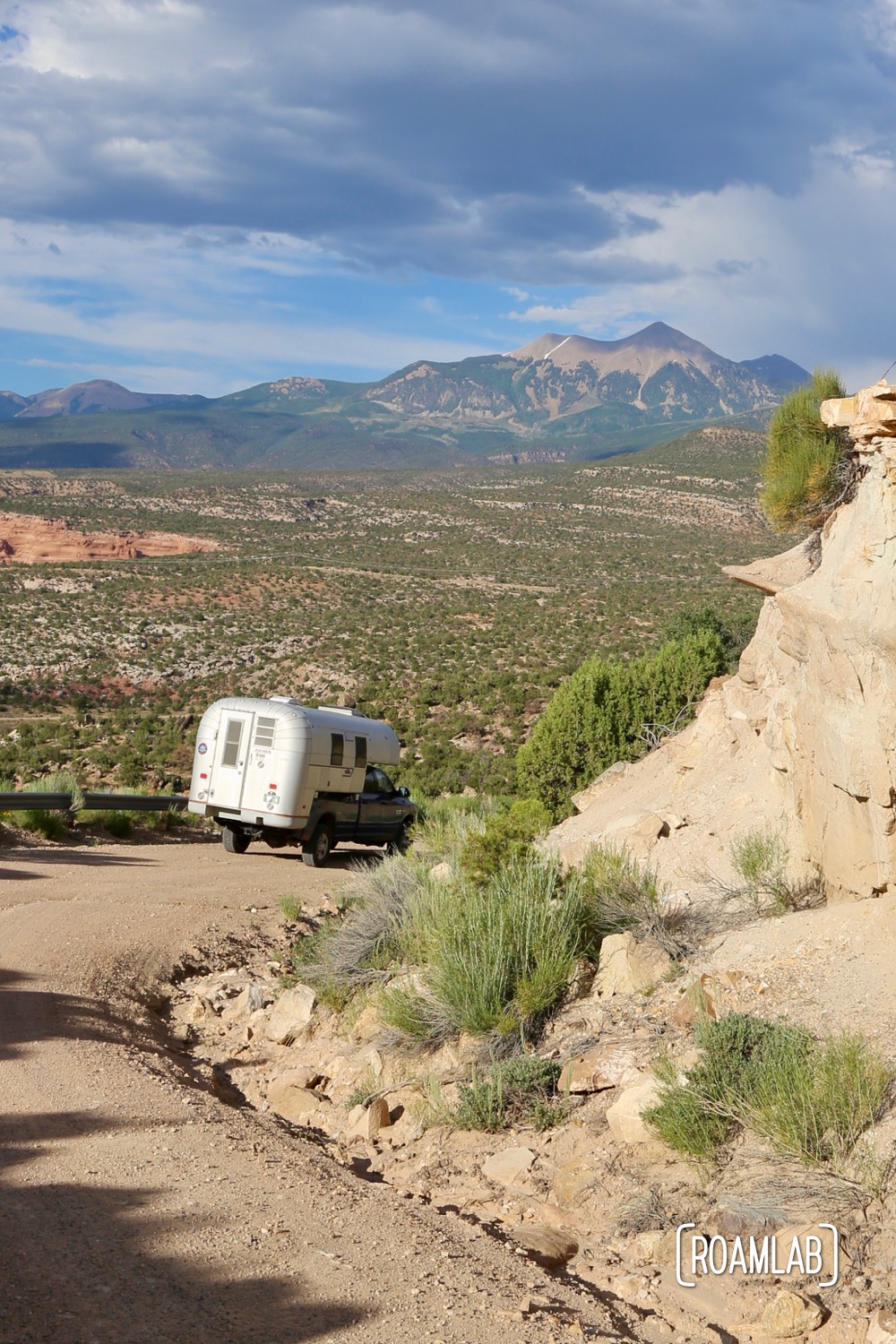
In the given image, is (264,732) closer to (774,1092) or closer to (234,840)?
(234,840)

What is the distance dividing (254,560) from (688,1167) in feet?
189

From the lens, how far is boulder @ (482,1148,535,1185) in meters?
6.94

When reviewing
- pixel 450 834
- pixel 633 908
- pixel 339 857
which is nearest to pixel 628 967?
pixel 633 908

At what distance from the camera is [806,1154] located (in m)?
6.05

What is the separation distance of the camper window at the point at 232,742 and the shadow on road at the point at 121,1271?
11137 mm

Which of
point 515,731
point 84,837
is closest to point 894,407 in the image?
point 84,837

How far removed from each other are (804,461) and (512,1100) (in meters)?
6.12

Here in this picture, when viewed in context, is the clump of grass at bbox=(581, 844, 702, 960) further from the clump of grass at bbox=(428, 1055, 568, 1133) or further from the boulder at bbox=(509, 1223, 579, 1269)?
the boulder at bbox=(509, 1223, 579, 1269)

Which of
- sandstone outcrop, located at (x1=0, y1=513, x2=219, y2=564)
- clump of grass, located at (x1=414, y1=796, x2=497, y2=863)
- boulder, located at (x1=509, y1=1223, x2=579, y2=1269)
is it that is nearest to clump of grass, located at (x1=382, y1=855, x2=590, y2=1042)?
boulder, located at (x1=509, y1=1223, x2=579, y2=1269)

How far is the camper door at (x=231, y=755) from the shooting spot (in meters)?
17.3

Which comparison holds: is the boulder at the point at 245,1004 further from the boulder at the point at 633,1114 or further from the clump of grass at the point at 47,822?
the clump of grass at the point at 47,822

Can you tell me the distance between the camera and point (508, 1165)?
7027 millimetres

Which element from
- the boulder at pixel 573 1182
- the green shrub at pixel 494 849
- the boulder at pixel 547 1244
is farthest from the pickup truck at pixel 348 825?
the boulder at pixel 547 1244

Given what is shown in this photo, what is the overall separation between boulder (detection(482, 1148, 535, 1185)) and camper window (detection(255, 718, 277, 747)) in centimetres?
1052
